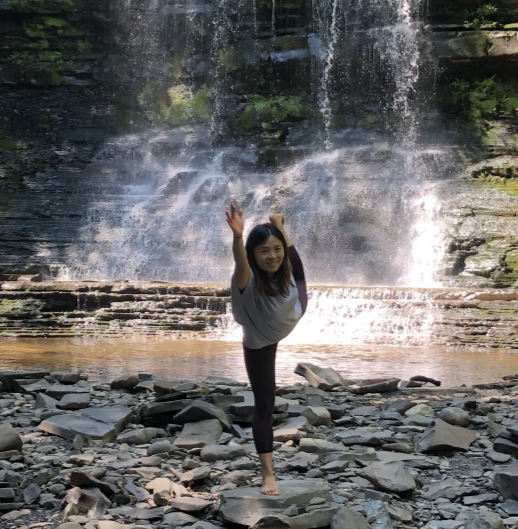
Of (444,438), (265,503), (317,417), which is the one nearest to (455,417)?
(444,438)

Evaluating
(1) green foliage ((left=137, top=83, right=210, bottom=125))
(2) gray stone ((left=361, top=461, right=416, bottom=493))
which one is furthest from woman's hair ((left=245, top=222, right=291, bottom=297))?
(1) green foliage ((left=137, top=83, right=210, bottom=125))

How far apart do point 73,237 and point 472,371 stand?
37.6 ft

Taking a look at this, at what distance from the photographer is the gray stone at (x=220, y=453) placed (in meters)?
3.58

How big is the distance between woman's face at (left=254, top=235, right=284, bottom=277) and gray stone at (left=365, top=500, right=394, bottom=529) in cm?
101

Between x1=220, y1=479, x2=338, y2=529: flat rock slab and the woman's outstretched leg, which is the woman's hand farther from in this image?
x1=220, y1=479, x2=338, y2=529: flat rock slab

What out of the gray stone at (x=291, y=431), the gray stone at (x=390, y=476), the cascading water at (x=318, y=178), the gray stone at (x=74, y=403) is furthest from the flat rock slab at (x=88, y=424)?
the cascading water at (x=318, y=178)

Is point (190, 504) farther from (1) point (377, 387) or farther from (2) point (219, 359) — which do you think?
(2) point (219, 359)

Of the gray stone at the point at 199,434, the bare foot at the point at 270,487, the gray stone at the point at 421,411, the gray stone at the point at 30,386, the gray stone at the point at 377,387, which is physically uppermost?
the bare foot at the point at 270,487

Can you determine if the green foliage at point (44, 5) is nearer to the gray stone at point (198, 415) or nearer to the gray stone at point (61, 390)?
the gray stone at point (61, 390)

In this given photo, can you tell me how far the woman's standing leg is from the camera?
2922mm

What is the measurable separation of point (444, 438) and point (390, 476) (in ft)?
2.61

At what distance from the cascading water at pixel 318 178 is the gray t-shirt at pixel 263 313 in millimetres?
12513

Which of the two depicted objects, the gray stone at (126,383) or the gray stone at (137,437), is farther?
the gray stone at (126,383)

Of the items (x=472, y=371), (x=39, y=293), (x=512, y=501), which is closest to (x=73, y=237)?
(x=39, y=293)
